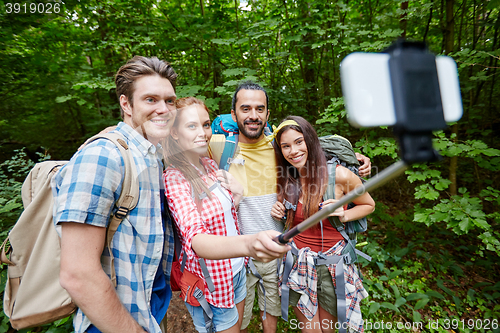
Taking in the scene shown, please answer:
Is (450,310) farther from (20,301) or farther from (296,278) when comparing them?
(20,301)

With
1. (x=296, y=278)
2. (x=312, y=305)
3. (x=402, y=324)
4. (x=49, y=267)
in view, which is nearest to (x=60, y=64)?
(x=49, y=267)

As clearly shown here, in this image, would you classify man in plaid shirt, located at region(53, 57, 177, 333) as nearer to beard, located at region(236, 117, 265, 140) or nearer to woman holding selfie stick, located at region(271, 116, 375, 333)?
beard, located at region(236, 117, 265, 140)

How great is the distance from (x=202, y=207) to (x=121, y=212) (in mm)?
575

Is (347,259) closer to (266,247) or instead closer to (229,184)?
(229,184)

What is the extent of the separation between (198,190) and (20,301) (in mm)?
1195

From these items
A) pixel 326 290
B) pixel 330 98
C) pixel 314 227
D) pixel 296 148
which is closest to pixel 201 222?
pixel 296 148

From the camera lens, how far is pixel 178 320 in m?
3.31

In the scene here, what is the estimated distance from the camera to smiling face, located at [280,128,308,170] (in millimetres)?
2232

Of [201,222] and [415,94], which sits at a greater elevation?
[415,94]

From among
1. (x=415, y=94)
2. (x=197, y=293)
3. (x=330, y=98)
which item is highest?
(x=330, y=98)

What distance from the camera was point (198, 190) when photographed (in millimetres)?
1596

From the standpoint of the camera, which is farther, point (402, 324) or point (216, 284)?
point (402, 324)

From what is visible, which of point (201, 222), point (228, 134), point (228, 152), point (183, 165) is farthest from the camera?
point (228, 134)

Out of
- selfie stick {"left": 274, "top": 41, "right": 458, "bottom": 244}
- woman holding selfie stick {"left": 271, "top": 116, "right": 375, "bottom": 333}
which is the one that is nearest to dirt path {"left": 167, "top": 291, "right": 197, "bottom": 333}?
woman holding selfie stick {"left": 271, "top": 116, "right": 375, "bottom": 333}
